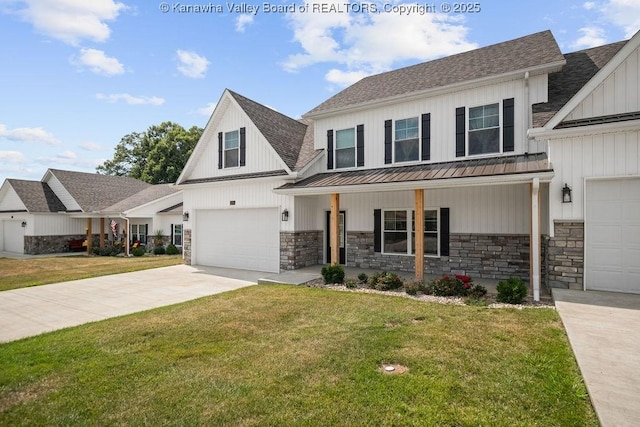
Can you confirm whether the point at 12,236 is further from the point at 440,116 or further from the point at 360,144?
the point at 440,116

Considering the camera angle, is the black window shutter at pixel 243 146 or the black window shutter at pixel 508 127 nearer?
the black window shutter at pixel 508 127

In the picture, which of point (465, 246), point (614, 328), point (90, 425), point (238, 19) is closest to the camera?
point (90, 425)

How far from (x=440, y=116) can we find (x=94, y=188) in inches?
1002

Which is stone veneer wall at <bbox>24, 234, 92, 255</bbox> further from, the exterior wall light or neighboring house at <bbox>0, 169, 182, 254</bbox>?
the exterior wall light

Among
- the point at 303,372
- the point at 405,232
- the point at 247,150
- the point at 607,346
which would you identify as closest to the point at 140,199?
the point at 247,150

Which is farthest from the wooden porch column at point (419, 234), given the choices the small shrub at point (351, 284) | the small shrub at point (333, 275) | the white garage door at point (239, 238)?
the white garage door at point (239, 238)

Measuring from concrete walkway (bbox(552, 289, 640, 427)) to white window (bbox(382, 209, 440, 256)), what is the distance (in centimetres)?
402

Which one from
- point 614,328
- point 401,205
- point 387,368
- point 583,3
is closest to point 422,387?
point 387,368

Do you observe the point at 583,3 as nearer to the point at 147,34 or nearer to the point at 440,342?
the point at 440,342

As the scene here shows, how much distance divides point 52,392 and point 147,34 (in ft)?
34.9

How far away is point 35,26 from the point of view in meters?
9.64

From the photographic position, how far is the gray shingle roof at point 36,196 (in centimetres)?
2197

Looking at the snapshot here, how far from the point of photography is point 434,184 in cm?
884

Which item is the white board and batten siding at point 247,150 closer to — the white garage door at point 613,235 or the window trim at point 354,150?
the window trim at point 354,150
